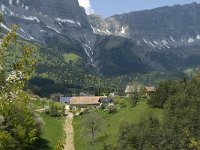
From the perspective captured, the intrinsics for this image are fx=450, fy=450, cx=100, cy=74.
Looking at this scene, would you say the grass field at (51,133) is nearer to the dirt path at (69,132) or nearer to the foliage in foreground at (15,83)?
the dirt path at (69,132)

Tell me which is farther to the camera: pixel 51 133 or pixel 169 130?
pixel 51 133

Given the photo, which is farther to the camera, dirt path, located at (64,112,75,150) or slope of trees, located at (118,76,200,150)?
dirt path, located at (64,112,75,150)

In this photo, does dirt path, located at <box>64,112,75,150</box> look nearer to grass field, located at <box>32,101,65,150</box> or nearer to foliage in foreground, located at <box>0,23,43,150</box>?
grass field, located at <box>32,101,65,150</box>

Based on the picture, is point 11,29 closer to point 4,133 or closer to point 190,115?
point 4,133

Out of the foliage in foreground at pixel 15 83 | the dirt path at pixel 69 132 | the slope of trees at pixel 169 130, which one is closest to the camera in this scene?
the foliage in foreground at pixel 15 83

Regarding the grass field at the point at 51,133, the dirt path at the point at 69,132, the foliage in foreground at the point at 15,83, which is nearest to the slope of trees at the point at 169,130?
the grass field at the point at 51,133

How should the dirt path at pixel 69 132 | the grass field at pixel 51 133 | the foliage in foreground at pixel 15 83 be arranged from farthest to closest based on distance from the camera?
the dirt path at pixel 69 132, the grass field at pixel 51 133, the foliage in foreground at pixel 15 83

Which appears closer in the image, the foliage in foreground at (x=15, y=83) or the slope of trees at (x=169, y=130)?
the foliage in foreground at (x=15, y=83)

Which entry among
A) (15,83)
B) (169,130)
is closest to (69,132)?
(169,130)

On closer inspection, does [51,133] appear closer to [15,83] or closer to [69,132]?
[69,132]

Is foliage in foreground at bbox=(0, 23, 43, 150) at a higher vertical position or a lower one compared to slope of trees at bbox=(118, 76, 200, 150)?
higher

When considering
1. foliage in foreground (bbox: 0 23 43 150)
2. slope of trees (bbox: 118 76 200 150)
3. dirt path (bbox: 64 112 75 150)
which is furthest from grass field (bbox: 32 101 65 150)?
foliage in foreground (bbox: 0 23 43 150)

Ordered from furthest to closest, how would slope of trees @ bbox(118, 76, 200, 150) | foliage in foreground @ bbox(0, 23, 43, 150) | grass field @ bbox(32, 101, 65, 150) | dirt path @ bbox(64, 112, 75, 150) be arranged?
dirt path @ bbox(64, 112, 75, 150)
grass field @ bbox(32, 101, 65, 150)
slope of trees @ bbox(118, 76, 200, 150)
foliage in foreground @ bbox(0, 23, 43, 150)

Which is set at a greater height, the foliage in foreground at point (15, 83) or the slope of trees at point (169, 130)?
the foliage in foreground at point (15, 83)
